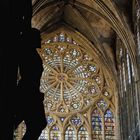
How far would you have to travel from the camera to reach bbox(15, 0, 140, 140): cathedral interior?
66.5 feet

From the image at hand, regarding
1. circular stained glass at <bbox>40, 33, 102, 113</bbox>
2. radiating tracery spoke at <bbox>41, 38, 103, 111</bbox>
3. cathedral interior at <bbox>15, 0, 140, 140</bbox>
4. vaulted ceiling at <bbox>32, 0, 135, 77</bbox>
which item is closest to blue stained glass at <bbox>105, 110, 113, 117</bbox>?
cathedral interior at <bbox>15, 0, 140, 140</bbox>

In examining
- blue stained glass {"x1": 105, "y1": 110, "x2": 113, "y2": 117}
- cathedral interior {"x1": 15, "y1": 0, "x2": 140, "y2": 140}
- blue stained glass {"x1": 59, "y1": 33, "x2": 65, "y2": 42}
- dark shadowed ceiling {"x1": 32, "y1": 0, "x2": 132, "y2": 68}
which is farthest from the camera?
blue stained glass {"x1": 59, "y1": 33, "x2": 65, "y2": 42}

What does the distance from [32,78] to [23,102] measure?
0.53ft

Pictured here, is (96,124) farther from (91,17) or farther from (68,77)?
(91,17)

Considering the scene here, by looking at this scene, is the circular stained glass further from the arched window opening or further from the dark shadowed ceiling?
the dark shadowed ceiling

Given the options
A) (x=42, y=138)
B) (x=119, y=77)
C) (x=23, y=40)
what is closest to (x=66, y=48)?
(x=119, y=77)

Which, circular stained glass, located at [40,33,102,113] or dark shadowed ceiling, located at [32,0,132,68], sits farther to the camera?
circular stained glass, located at [40,33,102,113]

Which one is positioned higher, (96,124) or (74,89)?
(74,89)

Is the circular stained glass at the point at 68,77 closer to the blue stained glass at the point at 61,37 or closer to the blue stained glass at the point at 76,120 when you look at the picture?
the blue stained glass at the point at 61,37

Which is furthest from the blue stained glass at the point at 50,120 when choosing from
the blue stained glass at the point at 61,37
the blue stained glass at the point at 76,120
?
the blue stained glass at the point at 61,37

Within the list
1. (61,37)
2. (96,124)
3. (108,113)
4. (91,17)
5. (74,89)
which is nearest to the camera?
(96,124)

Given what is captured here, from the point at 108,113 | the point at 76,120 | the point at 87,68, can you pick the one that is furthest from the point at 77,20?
the point at 76,120

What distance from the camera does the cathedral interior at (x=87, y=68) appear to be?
Result: 20266 mm

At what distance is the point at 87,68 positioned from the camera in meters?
23.4
